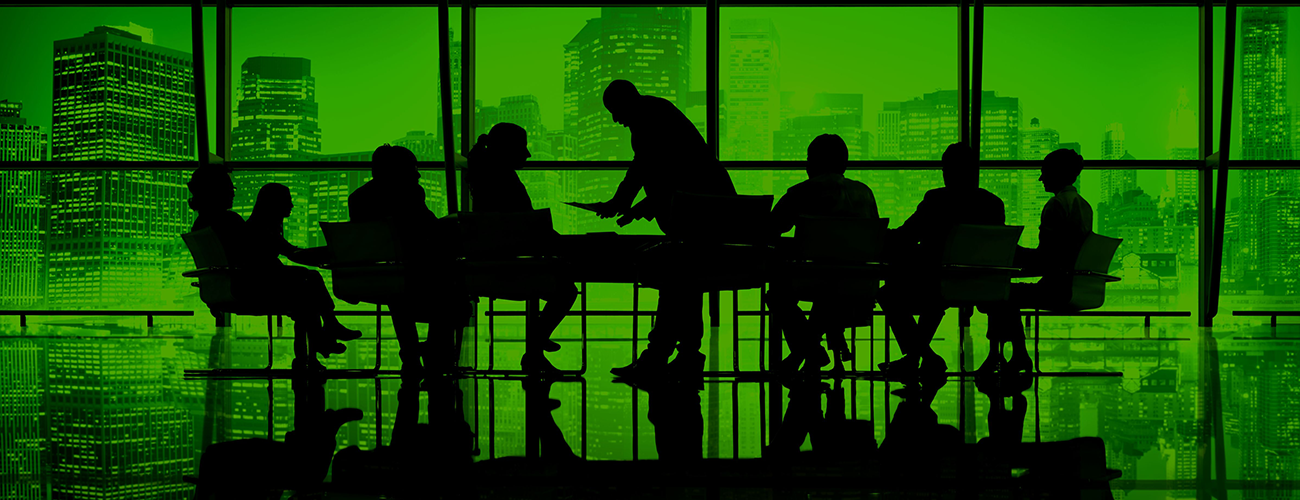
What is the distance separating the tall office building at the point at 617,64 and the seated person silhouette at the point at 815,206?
4132mm

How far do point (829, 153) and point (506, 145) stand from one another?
135 cm

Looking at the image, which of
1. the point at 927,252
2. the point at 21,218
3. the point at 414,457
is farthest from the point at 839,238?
the point at 21,218

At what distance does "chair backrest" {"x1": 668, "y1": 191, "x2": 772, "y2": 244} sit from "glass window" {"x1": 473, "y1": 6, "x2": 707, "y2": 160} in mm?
4293

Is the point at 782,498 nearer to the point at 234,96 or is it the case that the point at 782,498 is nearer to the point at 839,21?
the point at 839,21

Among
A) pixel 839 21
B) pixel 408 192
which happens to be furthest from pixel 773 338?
pixel 839 21

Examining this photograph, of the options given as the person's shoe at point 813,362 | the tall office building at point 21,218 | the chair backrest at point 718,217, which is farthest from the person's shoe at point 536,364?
the tall office building at point 21,218

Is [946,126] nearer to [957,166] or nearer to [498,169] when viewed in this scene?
[957,166]

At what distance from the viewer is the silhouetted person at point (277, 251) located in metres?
4.17

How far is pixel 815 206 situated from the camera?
4145 millimetres

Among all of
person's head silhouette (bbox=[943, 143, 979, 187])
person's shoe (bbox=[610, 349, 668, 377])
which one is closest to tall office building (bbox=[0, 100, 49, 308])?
person's shoe (bbox=[610, 349, 668, 377])

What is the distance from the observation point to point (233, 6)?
27.6ft

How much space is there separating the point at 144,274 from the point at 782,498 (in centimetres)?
791

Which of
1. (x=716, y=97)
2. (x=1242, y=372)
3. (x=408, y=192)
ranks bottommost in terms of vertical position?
(x=1242, y=372)

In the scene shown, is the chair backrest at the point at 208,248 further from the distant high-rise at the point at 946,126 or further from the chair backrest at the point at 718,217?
the distant high-rise at the point at 946,126
